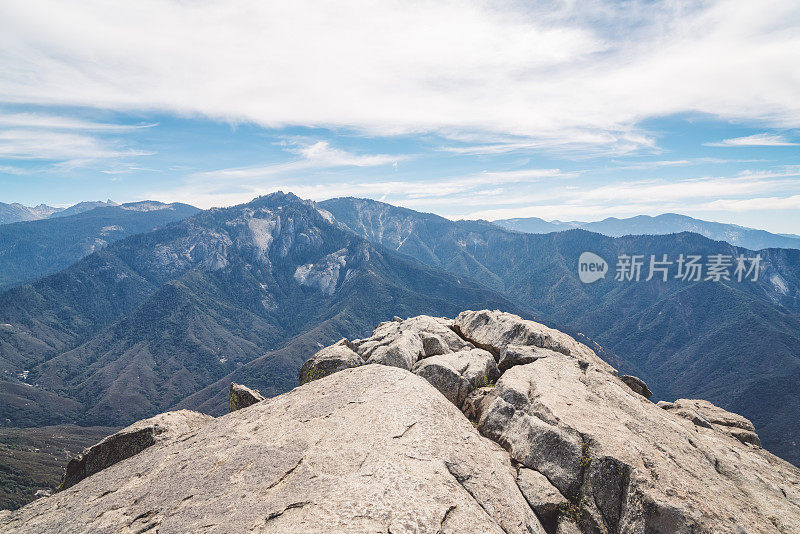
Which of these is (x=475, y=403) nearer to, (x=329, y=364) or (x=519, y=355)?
(x=519, y=355)

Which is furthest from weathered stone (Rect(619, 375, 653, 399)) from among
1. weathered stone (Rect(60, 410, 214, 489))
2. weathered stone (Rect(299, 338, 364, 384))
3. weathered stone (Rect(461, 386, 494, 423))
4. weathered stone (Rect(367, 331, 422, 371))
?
weathered stone (Rect(60, 410, 214, 489))

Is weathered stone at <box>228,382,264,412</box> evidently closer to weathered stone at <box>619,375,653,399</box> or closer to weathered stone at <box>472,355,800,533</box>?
weathered stone at <box>472,355,800,533</box>

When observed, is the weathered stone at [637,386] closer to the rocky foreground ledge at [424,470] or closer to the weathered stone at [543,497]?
the rocky foreground ledge at [424,470]

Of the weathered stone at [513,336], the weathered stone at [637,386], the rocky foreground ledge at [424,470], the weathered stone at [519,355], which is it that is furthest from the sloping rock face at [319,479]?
the weathered stone at [637,386]

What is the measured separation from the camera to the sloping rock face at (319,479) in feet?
33.7

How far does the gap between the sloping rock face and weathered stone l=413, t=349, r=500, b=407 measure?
4.60 m

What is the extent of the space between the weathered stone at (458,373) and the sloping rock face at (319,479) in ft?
15.1

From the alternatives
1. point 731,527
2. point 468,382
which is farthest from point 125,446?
point 731,527

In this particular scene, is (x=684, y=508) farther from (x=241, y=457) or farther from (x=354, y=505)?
(x=241, y=457)

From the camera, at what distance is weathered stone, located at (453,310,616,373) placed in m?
29.1

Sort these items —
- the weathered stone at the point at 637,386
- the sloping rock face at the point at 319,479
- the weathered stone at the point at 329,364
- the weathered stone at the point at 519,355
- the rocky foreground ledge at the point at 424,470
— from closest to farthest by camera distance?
A: the sloping rock face at the point at 319,479, the rocky foreground ledge at the point at 424,470, the weathered stone at the point at 519,355, the weathered stone at the point at 329,364, the weathered stone at the point at 637,386

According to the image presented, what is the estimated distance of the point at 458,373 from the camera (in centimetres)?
2284

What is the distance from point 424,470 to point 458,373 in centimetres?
1127

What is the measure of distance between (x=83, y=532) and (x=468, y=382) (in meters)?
18.3
